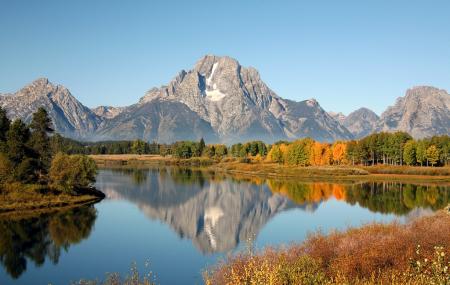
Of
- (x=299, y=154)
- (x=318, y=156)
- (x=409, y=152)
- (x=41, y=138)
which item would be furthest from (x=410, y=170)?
(x=41, y=138)

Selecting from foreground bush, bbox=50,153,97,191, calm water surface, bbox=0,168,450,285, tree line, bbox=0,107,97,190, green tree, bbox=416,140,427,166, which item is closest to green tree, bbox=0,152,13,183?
tree line, bbox=0,107,97,190

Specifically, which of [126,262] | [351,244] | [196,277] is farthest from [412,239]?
[126,262]

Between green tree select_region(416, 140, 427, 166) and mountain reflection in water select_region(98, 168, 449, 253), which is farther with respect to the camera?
green tree select_region(416, 140, 427, 166)

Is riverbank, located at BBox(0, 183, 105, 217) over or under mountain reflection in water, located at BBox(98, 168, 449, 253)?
over

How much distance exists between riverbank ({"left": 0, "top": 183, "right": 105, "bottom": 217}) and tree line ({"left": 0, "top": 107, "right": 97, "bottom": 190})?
5.73ft

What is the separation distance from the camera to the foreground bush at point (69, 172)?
83562 mm

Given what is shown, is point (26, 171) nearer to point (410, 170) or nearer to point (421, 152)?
point (410, 170)

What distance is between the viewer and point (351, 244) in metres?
27.2

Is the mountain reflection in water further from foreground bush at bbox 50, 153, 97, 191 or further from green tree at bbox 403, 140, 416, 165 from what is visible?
green tree at bbox 403, 140, 416, 165

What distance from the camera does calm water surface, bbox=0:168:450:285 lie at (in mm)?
44000

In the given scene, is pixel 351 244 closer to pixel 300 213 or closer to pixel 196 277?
pixel 196 277

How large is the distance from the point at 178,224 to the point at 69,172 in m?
29.6

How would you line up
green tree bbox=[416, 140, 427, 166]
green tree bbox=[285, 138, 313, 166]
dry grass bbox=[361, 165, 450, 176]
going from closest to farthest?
dry grass bbox=[361, 165, 450, 176]
green tree bbox=[416, 140, 427, 166]
green tree bbox=[285, 138, 313, 166]

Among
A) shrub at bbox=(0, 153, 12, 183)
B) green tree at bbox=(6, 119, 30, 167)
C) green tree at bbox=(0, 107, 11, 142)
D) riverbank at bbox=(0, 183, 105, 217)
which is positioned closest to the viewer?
riverbank at bbox=(0, 183, 105, 217)
